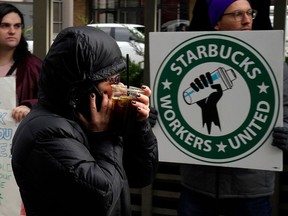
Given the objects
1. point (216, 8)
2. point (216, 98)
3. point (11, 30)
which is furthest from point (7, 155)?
point (216, 8)

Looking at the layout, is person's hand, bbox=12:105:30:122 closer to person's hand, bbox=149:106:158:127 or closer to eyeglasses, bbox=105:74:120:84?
person's hand, bbox=149:106:158:127

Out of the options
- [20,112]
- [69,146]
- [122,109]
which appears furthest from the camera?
[20,112]

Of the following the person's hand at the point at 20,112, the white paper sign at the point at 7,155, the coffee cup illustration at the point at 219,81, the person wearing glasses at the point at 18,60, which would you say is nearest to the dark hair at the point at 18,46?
the person wearing glasses at the point at 18,60

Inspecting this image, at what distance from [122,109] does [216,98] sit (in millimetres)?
926

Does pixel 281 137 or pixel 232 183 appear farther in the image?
pixel 232 183

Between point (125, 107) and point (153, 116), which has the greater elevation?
point (125, 107)

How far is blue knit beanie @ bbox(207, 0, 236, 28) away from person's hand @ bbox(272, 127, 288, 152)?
586mm

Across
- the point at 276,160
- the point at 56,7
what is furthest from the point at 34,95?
the point at 276,160

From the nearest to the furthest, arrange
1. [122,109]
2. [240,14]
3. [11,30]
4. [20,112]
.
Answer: [122,109], [240,14], [20,112], [11,30]

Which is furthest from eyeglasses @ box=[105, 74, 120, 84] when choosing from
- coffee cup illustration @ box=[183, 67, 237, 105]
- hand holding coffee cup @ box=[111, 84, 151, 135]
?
coffee cup illustration @ box=[183, 67, 237, 105]

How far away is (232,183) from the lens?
2.54 meters

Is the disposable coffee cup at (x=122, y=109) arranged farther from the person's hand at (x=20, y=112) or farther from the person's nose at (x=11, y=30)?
the person's nose at (x=11, y=30)

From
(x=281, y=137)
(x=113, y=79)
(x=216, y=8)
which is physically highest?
(x=216, y=8)

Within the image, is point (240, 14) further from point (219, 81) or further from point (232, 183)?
point (232, 183)
